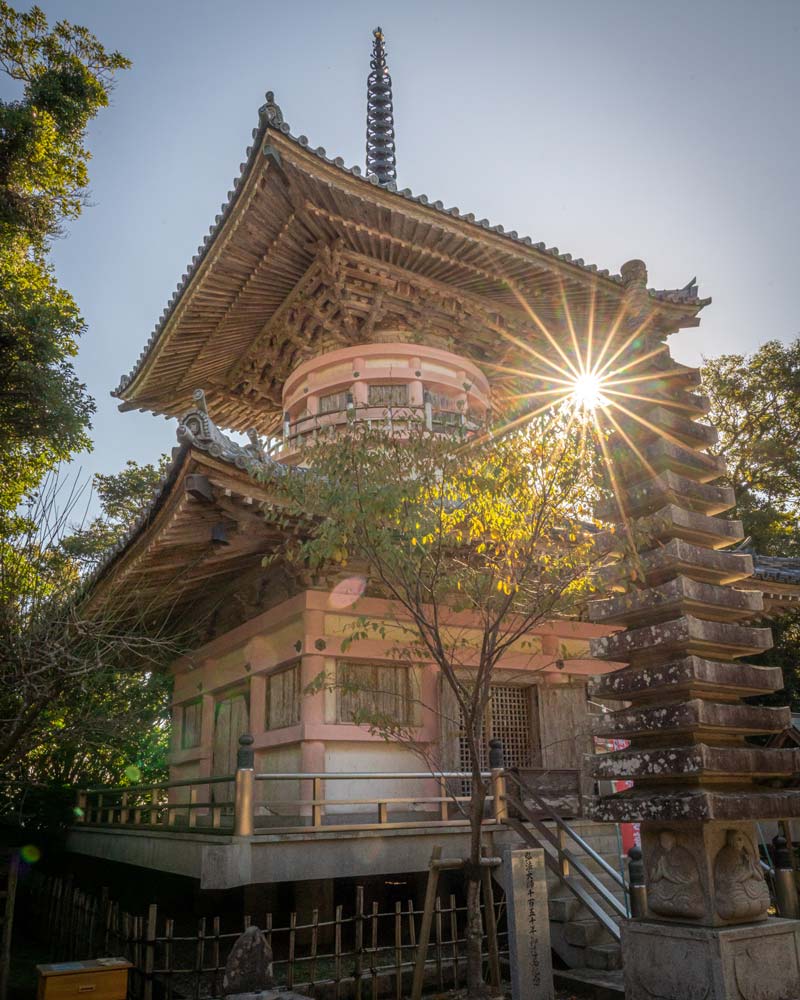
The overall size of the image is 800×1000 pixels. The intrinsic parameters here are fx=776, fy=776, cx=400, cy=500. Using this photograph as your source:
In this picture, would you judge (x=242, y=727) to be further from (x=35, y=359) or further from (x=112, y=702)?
(x=35, y=359)

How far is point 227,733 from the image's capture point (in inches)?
524

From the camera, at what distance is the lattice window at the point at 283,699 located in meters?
10.7

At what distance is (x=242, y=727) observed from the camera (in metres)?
12.6

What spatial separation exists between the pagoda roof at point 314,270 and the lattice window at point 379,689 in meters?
5.68

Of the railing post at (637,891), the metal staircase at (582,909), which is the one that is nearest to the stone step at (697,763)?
the railing post at (637,891)

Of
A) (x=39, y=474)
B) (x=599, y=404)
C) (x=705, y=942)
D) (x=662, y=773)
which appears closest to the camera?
(x=705, y=942)

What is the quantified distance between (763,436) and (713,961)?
66.7 ft

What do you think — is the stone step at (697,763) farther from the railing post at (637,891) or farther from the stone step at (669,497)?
the stone step at (669,497)

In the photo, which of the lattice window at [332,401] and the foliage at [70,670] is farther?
the lattice window at [332,401]

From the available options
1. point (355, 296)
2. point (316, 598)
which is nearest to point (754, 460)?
point (355, 296)

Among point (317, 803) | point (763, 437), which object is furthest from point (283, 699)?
point (763, 437)

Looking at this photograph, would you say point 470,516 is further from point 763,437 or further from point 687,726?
point 763,437

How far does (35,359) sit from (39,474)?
3.62 meters

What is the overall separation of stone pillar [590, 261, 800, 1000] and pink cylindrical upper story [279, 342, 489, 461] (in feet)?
20.8
